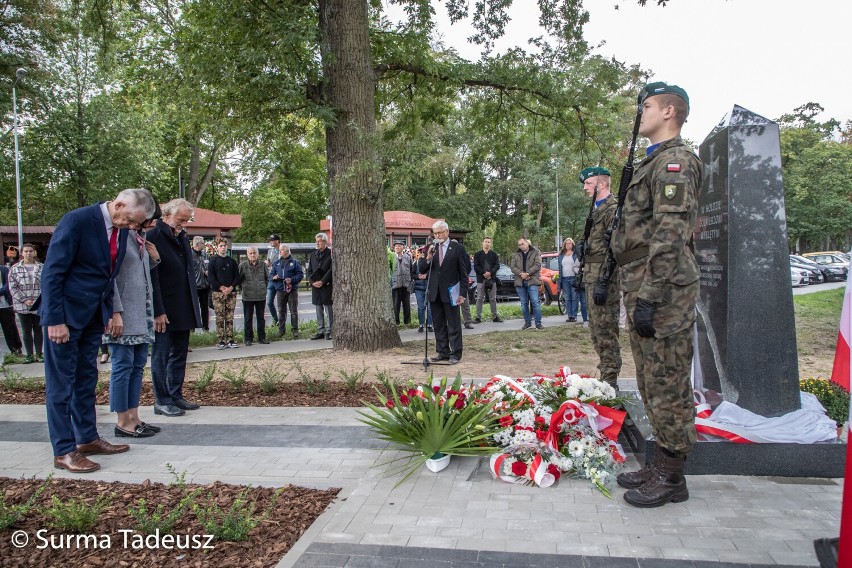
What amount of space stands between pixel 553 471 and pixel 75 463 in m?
3.47

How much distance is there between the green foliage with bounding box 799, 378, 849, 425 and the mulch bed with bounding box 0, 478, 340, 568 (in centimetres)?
375

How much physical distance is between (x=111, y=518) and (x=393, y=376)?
171 inches

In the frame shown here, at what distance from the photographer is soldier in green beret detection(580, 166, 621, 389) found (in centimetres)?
557

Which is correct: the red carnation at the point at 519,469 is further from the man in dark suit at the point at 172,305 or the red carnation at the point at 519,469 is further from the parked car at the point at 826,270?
the parked car at the point at 826,270

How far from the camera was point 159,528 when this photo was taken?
10.3 feet

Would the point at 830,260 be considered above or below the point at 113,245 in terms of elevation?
below

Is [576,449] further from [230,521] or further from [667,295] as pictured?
[230,521]

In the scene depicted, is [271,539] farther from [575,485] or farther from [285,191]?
[285,191]

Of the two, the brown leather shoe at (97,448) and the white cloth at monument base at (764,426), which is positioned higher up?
the white cloth at monument base at (764,426)

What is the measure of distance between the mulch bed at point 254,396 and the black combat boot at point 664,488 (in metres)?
3.26

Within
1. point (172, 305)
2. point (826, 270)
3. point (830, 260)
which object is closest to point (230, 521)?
point (172, 305)

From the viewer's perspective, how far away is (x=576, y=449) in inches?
155

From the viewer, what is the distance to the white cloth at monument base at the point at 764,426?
12.9ft

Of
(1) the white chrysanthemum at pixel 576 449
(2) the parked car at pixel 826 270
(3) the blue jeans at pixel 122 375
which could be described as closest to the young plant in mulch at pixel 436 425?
(1) the white chrysanthemum at pixel 576 449
